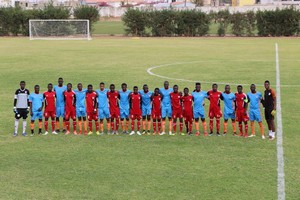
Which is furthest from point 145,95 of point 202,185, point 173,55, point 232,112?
point 173,55

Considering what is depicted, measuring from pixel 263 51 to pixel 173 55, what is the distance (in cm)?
698

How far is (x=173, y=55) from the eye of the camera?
1293 inches

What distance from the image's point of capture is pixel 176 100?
497 inches

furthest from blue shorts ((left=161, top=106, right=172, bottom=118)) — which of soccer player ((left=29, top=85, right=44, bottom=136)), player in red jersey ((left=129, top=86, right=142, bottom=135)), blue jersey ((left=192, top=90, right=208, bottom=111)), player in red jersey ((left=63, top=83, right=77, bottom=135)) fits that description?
soccer player ((left=29, top=85, right=44, bottom=136))

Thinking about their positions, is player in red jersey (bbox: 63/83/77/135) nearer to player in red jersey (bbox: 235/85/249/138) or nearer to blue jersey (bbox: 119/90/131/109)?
blue jersey (bbox: 119/90/131/109)

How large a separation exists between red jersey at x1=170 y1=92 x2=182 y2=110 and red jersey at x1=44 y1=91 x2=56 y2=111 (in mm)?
3142

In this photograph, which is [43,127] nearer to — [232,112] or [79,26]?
[232,112]

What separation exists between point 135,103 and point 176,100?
108 cm

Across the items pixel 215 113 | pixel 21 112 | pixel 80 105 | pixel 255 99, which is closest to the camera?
pixel 255 99

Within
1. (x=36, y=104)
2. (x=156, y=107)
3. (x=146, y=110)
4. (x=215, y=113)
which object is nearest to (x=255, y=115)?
(x=215, y=113)

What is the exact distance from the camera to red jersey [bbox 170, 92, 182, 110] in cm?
1263

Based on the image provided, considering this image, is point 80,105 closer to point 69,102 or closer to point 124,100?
point 69,102

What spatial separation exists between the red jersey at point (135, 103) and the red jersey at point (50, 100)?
6.77ft

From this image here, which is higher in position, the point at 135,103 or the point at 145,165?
the point at 135,103
